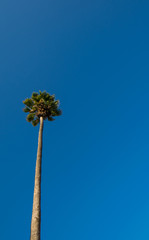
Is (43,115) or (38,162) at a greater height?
(43,115)

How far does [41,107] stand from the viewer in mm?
20656

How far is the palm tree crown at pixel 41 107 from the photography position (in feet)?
67.9

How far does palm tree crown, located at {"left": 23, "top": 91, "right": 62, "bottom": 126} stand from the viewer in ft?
67.9

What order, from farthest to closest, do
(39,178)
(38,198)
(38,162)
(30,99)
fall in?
(30,99) < (38,162) < (39,178) < (38,198)

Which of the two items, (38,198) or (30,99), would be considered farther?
(30,99)

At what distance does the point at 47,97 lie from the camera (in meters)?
22.7

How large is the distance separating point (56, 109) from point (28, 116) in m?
3.02

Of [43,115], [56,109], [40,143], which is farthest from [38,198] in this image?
[56,109]

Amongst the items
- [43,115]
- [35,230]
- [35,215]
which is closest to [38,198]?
[35,215]

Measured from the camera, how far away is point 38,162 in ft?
48.6

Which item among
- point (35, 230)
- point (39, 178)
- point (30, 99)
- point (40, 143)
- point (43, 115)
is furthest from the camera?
point (30, 99)

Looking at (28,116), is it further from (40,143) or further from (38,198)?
(38,198)

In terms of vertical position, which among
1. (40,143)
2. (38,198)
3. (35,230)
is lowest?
(35,230)

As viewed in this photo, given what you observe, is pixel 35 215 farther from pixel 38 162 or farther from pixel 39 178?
pixel 38 162
